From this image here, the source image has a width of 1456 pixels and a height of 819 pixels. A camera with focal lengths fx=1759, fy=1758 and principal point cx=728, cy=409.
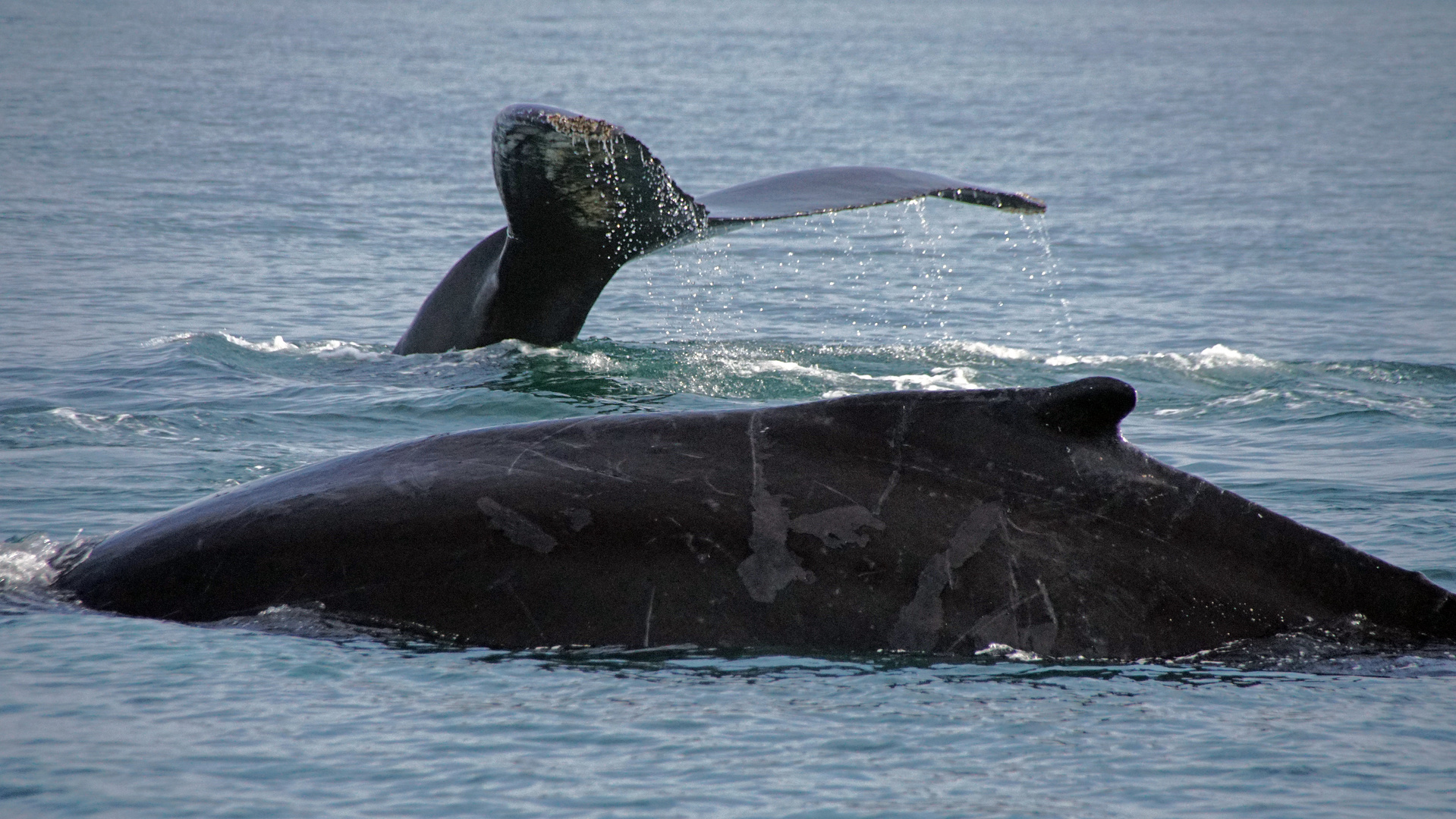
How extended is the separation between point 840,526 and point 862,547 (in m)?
0.09

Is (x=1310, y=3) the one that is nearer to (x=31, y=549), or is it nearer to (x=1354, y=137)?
(x=1354, y=137)

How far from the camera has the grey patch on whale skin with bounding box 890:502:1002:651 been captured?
208 inches

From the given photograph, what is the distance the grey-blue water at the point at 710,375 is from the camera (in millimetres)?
4961

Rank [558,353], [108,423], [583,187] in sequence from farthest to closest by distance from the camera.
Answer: [558,353] < [108,423] < [583,187]

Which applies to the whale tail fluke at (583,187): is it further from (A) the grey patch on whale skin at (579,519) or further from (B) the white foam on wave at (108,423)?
(A) the grey patch on whale skin at (579,519)

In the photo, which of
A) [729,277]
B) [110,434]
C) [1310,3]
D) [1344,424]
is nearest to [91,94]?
[729,277]

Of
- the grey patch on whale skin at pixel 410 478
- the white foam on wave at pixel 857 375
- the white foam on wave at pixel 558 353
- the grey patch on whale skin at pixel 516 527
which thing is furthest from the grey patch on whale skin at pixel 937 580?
the white foam on wave at pixel 857 375

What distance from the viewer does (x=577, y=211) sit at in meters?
10.2

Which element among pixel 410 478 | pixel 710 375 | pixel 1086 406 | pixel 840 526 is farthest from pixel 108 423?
pixel 1086 406

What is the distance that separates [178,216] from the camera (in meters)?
22.0

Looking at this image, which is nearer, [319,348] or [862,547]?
[862,547]

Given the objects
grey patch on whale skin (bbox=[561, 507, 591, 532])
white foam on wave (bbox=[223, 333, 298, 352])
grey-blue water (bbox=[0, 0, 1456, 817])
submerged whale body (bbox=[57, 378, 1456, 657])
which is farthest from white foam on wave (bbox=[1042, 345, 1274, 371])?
grey patch on whale skin (bbox=[561, 507, 591, 532])

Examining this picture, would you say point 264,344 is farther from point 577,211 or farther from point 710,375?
point 577,211

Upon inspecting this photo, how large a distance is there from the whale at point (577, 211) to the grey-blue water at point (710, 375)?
1.17ft
